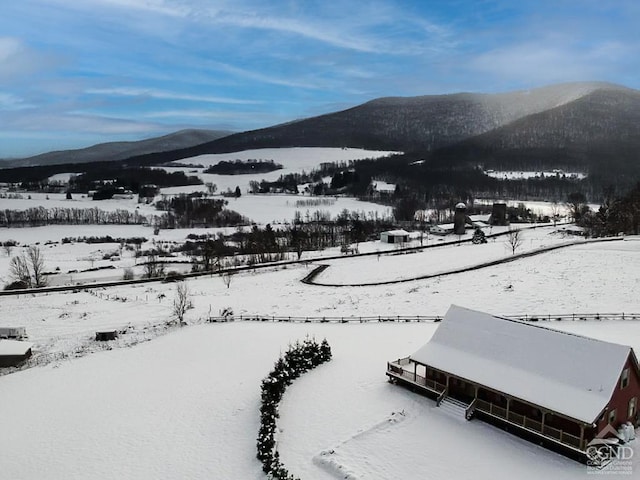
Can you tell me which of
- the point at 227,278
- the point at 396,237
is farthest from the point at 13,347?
the point at 396,237

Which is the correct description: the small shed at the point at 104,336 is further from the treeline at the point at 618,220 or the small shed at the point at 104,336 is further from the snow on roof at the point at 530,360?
the treeline at the point at 618,220

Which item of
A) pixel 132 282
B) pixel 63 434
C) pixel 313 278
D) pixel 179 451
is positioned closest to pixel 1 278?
pixel 132 282

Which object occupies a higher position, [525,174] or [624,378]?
[525,174]

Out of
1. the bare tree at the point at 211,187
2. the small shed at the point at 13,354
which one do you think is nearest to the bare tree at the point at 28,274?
the small shed at the point at 13,354

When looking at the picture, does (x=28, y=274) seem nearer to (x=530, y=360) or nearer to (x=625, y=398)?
(x=530, y=360)

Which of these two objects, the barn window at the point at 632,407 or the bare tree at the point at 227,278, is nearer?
the barn window at the point at 632,407
